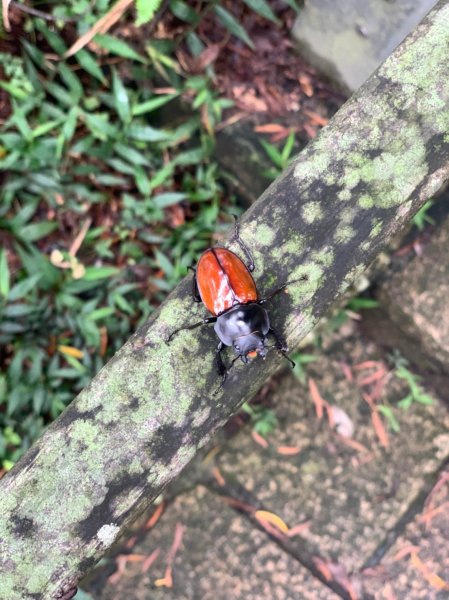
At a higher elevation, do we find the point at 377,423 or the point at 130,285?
the point at 377,423

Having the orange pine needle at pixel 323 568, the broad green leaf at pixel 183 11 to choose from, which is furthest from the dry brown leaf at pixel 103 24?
the orange pine needle at pixel 323 568

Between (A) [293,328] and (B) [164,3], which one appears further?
(B) [164,3]

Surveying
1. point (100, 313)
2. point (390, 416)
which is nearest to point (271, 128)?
point (100, 313)

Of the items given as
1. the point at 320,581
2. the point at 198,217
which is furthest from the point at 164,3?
the point at 320,581

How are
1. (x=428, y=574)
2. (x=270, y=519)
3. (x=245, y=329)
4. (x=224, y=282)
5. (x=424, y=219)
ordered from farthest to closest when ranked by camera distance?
(x=424, y=219)
(x=270, y=519)
(x=428, y=574)
(x=224, y=282)
(x=245, y=329)

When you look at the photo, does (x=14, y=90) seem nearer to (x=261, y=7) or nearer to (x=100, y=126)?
(x=100, y=126)

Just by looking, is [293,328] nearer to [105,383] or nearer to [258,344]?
[258,344]
